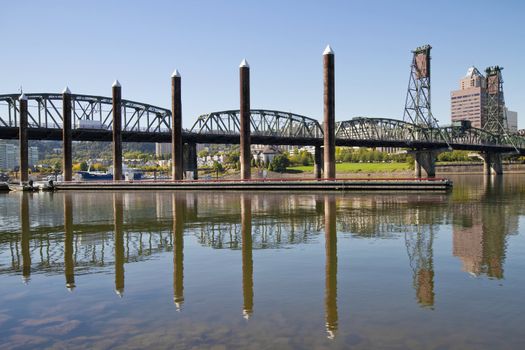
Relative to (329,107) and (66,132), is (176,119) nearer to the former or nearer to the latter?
(66,132)

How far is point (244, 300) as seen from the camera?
37.5ft

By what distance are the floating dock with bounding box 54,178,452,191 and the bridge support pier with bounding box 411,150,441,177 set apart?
230ft

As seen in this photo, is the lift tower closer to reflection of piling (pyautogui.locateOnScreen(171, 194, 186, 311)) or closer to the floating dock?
the floating dock

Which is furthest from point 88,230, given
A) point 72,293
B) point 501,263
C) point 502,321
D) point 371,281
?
point 502,321

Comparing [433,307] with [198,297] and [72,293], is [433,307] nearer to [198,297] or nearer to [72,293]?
[198,297]

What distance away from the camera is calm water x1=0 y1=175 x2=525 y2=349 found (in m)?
9.03

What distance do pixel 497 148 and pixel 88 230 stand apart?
14662cm

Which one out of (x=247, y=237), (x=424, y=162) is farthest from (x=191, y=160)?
(x=247, y=237)

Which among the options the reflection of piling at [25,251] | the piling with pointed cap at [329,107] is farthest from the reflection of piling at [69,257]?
the piling with pointed cap at [329,107]

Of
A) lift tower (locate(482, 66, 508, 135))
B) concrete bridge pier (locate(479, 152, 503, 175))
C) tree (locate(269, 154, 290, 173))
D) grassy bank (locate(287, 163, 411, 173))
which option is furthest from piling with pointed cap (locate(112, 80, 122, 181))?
lift tower (locate(482, 66, 508, 135))

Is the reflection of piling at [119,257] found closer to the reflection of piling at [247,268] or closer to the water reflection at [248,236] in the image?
the water reflection at [248,236]

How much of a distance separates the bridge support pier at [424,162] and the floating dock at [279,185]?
70.2 meters

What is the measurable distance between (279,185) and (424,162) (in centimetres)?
7506

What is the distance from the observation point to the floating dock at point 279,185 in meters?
53.5
